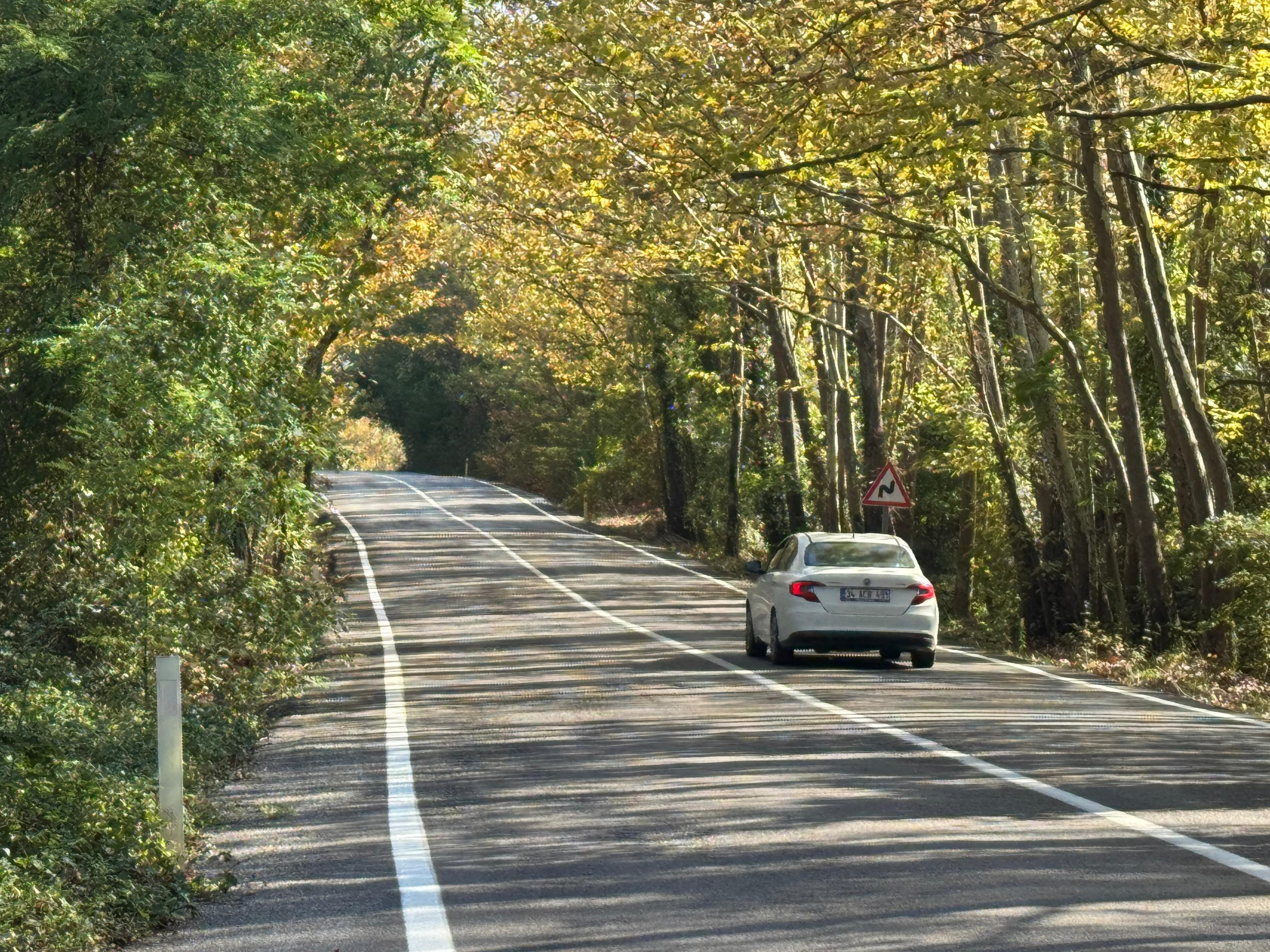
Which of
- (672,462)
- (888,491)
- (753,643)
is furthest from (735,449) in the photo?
(753,643)

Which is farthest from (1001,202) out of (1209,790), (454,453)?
(454,453)

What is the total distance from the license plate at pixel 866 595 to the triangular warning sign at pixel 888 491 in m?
10.4

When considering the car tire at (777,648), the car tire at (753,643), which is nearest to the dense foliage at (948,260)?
the car tire at (777,648)

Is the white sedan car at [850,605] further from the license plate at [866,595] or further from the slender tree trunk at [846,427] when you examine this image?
the slender tree trunk at [846,427]

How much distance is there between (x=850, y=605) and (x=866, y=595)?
21 centimetres

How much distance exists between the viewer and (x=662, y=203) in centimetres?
2744

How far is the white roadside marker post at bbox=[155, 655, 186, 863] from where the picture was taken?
8.39 m

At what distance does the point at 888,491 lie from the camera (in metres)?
29.0

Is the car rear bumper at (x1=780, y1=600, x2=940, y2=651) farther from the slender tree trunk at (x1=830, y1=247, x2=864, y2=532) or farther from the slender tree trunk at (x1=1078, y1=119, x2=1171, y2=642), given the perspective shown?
the slender tree trunk at (x1=830, y1=247, x2=864, y2=532)

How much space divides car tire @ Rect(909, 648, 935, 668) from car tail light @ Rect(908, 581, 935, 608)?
596 mm

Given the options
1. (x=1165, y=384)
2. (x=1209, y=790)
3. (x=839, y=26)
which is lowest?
(x=1209, y=790)

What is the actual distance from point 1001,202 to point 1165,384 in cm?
440

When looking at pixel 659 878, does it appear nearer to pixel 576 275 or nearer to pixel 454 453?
pixel 576 275

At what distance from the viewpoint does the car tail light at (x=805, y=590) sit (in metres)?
18.5
